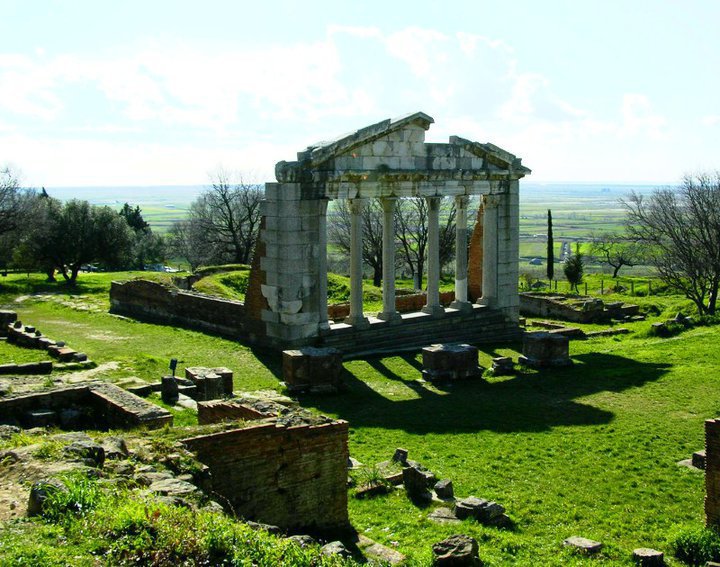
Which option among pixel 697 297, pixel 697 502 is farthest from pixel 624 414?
pixel 697 297

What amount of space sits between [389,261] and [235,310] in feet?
16.9

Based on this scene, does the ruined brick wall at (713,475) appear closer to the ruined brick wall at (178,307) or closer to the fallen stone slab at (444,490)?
the fallen stone slab at (444,490)

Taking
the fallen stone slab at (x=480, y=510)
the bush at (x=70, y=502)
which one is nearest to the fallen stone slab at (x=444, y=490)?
the fallen stone slab at (x=480, y=510)

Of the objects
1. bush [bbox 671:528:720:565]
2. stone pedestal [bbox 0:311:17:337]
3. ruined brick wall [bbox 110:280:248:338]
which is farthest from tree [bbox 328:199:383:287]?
bush [bbox 671:528:720:565]

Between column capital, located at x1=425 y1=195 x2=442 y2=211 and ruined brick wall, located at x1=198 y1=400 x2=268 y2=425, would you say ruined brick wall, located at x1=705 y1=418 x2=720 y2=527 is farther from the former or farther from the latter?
column capital, located at x1=425 y1=195 x2=442 y2=211

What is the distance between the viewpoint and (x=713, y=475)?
12586 millimetres

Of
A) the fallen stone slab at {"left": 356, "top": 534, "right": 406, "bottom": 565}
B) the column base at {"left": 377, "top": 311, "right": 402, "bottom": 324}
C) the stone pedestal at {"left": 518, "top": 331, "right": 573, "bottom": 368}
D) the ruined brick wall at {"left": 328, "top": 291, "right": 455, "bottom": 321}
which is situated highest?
the column base at {"left": 377, "top": 311, "right": 402, "bottom": 324}

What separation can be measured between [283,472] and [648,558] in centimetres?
503

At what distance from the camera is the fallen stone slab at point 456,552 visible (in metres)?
10.7

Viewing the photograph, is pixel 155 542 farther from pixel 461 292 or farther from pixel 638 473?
pixel 461 292

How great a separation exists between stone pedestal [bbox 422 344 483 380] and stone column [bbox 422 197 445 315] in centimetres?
494

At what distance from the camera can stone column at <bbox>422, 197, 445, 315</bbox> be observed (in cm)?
2800

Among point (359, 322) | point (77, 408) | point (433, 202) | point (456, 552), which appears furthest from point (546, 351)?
point (456, 552)

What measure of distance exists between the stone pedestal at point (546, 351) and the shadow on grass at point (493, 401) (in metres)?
0.39
